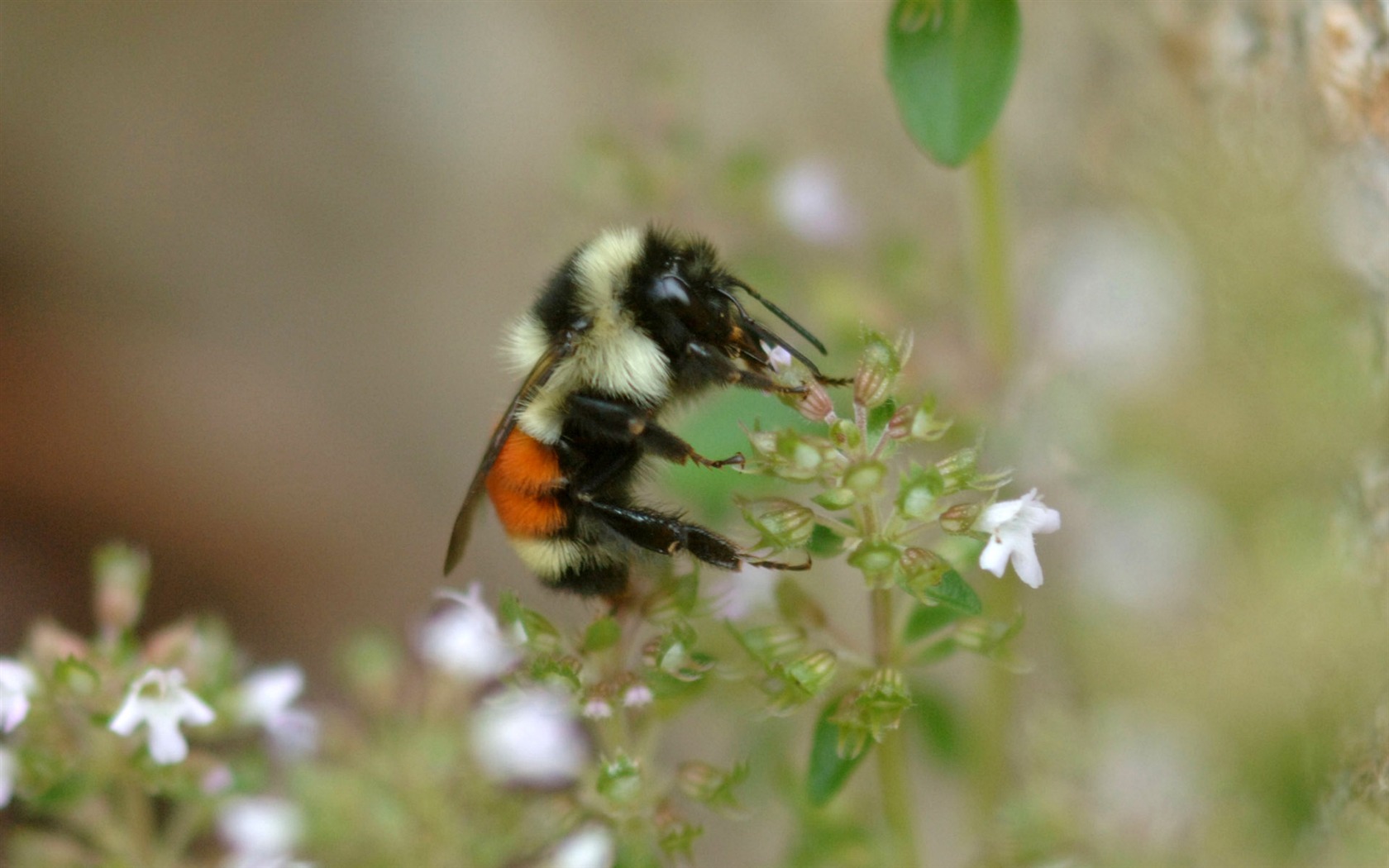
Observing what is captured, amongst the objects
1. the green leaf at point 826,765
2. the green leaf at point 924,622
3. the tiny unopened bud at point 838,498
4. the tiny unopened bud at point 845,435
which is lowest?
the green leaf at point 826,765

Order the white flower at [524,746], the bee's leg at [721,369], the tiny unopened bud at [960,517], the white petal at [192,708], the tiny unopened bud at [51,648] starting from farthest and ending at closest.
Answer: the white flower at [524,746], the tiny unopened bud at [51,648], the white petal at [192,708], the bee's leg at [721,369], the tiny unopened bud at [960,517]

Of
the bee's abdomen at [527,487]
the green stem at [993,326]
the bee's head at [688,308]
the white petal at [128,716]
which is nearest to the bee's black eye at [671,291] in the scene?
the bee's head at [688,308]

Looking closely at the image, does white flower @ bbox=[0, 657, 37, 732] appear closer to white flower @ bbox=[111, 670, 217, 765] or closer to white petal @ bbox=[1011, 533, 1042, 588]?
white flower @ bbox=[111, 670, 217, 765]

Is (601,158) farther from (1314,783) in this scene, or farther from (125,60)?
(125,60)

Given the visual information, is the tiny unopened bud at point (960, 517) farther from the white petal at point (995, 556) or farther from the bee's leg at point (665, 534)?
the bee's leg at point (665, 534)

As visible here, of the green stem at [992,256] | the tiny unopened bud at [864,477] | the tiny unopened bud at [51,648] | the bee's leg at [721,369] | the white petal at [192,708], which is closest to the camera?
the tiny unopened bud at [864,477]

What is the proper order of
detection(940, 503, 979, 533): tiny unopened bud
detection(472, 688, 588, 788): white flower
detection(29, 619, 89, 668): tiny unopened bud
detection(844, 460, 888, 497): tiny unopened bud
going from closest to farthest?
1. detection(844, 460, 888, 497): tiny unopened bud
2. detection(940, 503, 979, 533): tiny unopened bud
3. detection(29, 619, 89, 668): tiny unopened bud
4. detection(472, 688, 588, 788): white flower

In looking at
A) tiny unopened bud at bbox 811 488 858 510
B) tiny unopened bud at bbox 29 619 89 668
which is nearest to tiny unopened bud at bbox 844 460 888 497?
tiny unopened bud at bbox 811 488 858 510
